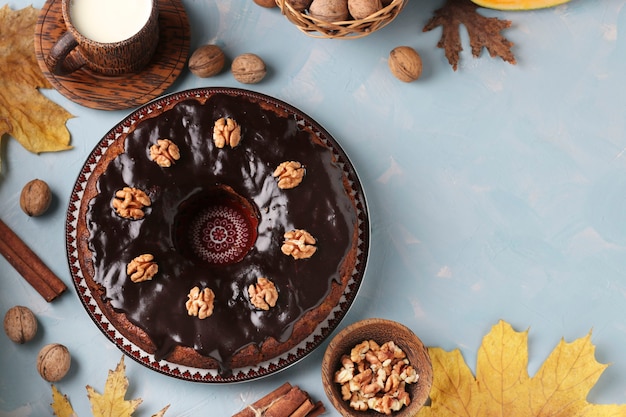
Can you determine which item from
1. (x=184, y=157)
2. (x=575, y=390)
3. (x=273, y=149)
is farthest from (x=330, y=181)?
(x=575, y=390)

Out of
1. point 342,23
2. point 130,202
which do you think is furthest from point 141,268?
point 342,23

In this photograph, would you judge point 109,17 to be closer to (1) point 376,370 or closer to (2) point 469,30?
(2) point 469,30

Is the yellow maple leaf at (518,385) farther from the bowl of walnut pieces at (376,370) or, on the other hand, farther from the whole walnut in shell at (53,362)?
the whole walnut in shell at (53,362)

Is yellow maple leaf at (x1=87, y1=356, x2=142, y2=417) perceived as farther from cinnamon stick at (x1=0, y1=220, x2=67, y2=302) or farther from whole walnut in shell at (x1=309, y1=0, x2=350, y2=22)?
whole walnut in shell at (x1=309, y1=0, x2=350, y2=22)

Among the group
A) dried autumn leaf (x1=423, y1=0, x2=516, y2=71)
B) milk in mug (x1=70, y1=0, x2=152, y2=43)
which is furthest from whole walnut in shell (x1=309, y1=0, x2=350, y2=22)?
milk in mug (x1=70, y1=0, x2=152, y2=43)

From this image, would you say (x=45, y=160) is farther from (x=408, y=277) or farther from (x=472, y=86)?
(x=472, y=86)

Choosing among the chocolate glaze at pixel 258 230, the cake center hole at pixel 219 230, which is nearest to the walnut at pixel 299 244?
the chocolate glaze at pixel 258 230
